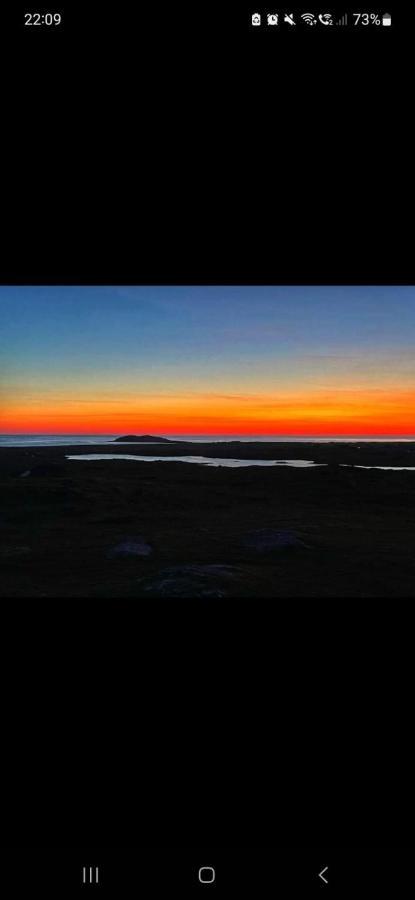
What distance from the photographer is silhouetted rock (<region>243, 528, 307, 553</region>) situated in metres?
6.78

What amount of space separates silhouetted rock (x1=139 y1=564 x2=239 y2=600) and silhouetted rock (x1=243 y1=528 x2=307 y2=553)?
132cm

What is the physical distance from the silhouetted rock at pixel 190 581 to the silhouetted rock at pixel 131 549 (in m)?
1.36

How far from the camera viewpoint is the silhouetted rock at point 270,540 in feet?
22.2

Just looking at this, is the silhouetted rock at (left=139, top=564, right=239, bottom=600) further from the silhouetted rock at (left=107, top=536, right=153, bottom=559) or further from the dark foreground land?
the silhouetted rock at (left=107, top=536, right=153, bottom=559)

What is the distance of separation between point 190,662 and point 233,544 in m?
3.40

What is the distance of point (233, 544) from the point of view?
22.8 feet

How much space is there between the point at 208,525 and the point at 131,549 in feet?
5.42

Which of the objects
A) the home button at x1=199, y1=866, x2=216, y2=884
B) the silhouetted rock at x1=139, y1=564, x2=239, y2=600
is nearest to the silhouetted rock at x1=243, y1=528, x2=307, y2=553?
the silhouetted rock at x1=139, y1=564, x2=239, y2=600

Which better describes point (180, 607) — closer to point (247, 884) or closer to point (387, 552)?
point (247, 884)
